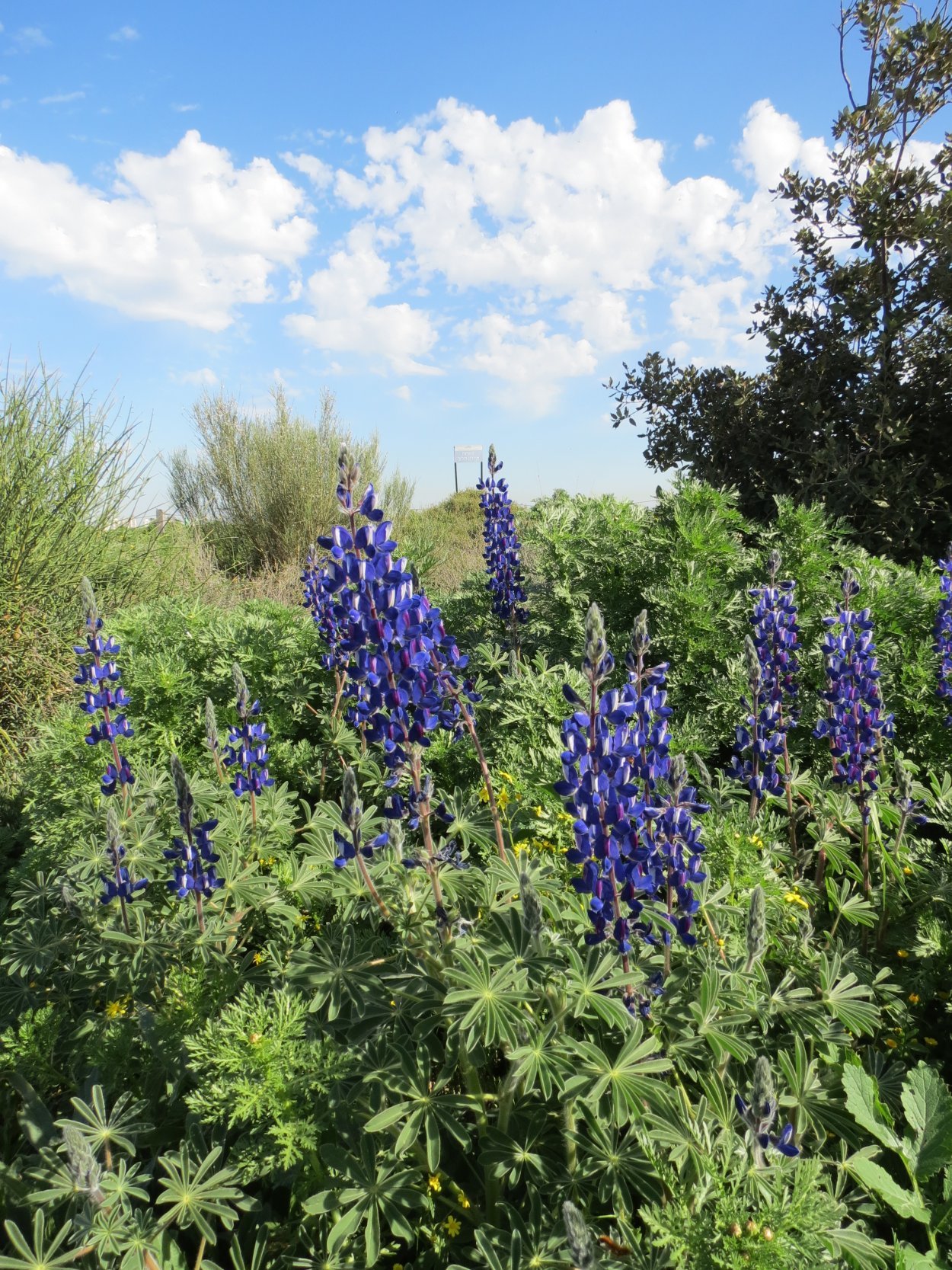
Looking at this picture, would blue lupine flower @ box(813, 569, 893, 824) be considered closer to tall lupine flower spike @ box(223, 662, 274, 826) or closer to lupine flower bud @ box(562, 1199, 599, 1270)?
lupine flower bud @ box(562, 1199, 599, 1270)

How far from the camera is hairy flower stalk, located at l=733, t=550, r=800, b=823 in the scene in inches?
98.3

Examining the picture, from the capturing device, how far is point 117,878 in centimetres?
212

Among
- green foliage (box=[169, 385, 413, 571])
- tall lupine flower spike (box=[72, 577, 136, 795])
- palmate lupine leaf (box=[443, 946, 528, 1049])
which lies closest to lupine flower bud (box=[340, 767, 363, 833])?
palmate lupine leaf (box=[443, 946, 528, 1049])

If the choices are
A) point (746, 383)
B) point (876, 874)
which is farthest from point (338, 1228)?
point (746, 383)

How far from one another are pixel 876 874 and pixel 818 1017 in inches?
46.2

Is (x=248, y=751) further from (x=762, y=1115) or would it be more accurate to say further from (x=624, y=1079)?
(x=762, y=1115)

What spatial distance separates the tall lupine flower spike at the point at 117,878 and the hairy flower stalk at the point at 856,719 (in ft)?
7.78

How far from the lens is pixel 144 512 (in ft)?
22.7

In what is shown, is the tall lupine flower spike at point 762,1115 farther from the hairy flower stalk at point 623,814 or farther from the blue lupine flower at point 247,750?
the blue lupine flower at point 247,750

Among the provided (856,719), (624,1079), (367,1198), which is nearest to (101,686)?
(367,1198)

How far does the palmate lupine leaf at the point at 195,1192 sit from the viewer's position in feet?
4.88

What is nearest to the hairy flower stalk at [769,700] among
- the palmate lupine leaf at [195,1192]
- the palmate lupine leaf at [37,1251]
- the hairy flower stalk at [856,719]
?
the hairy flower stalk at [856,719]

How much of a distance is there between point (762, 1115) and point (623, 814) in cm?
59

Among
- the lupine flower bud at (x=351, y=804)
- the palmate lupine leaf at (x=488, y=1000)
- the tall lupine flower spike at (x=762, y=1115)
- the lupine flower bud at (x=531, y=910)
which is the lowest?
the tall lupine flower spike at (x=762, y=1115)
